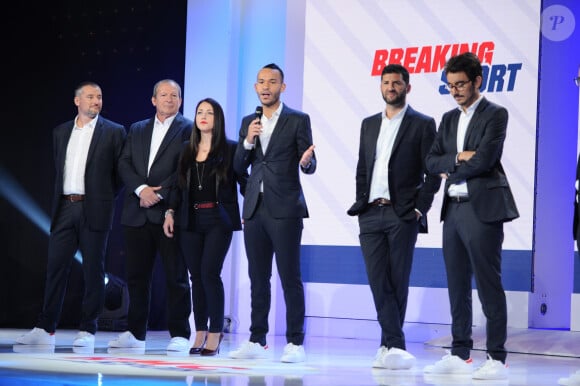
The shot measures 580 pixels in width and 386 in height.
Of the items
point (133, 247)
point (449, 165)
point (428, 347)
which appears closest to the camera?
point (449, 165)

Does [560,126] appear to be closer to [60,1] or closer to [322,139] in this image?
Result: [322,139]

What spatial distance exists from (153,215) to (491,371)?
2.43 m

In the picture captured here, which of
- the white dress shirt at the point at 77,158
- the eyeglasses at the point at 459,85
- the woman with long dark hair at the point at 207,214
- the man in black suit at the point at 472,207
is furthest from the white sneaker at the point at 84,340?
the eyeglasses at the point at 459,85

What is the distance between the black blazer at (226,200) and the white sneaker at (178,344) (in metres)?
0.73

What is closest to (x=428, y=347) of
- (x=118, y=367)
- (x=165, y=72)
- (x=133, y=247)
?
(x=133, y=247)

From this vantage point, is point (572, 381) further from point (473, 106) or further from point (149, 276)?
point (149, 276)

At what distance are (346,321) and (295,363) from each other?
2.31 meters

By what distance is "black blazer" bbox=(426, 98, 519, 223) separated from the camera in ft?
14.9

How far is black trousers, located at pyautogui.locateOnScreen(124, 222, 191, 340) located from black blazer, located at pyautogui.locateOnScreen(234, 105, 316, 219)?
67 centimetres

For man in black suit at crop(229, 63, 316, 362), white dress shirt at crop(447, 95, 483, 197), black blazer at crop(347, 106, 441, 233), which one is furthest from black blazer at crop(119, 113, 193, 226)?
white dress shirt at crop(447, 95, 483, 197)

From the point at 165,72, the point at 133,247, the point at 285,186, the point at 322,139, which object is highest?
the point at 165,72

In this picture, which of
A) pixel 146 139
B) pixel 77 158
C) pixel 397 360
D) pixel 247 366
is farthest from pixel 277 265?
pixel 77 158

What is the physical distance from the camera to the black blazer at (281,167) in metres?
5.35

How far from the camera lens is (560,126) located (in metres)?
6.89
